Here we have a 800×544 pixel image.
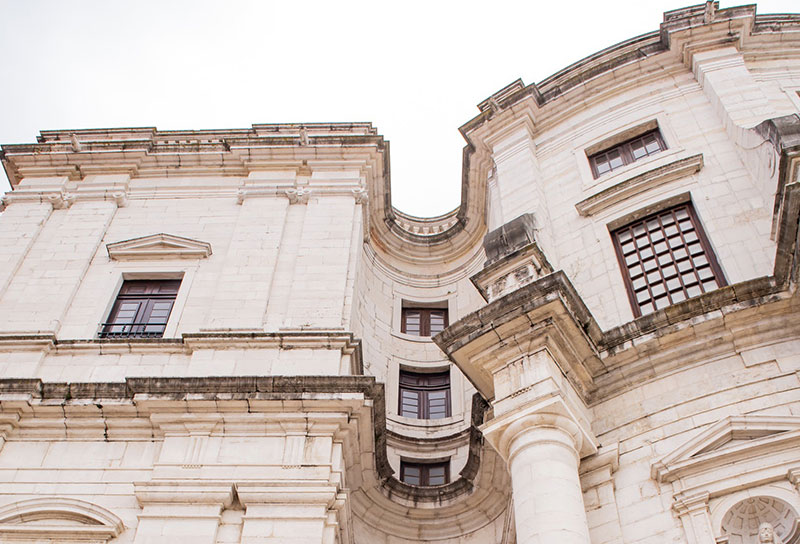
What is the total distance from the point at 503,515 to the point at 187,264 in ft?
28.1

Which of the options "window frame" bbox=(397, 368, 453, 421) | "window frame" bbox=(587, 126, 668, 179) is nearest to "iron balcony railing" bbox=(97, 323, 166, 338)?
"window frame" bbox=(397, 368, 453, 421)

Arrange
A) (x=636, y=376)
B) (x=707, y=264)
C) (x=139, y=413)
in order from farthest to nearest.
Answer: (x=707, y=264)
(x=139, y=413)
(x=636, y=376)

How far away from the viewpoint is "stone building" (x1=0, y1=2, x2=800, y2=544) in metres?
10.6

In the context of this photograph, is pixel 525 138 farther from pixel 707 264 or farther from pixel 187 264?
pixel 187 264

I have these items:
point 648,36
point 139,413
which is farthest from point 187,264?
point 648,36

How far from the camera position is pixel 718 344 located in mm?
11266

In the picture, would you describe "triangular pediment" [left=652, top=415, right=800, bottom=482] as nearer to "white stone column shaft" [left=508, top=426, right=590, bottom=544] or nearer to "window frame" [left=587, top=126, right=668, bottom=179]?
"white stone column shaft" [left=508, top=426, right=590, bottom=544]

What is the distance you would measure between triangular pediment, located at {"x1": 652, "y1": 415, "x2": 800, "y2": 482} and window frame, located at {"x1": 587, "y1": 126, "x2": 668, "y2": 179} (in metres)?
7.74

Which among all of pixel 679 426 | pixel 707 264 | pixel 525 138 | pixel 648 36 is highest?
pixel 648 36

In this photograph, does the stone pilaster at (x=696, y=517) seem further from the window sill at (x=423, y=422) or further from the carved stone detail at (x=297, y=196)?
the carved stone detail at (x=297, y=196)

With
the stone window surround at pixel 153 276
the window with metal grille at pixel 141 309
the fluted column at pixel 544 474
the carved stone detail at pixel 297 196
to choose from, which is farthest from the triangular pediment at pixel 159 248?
the fluted column at pixel 544 474

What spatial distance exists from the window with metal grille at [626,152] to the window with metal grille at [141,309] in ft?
32.1

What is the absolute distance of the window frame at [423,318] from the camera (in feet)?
65.0

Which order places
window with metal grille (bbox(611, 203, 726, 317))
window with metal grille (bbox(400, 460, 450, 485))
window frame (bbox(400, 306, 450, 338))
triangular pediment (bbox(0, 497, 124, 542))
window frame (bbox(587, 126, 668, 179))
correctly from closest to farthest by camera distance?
1. triangular pediment (bbox(0, 497, 124, 542))
2. window with metal grille (bbox(611, 203, 726, 317))
3. window with metal grille (bbox(400, 460, 450, 485))
4. window frame (bbox(587, 126, 668, 179))
5. window frame (bbox(400, 306, 450, 338))
